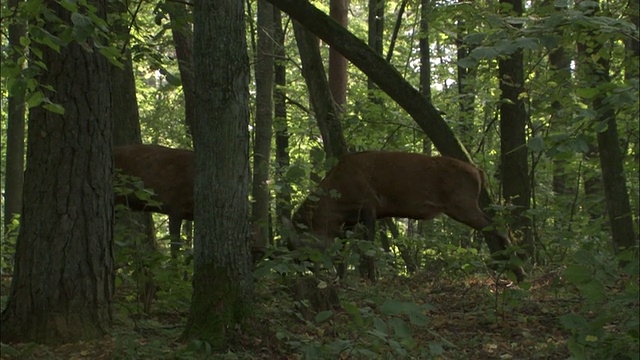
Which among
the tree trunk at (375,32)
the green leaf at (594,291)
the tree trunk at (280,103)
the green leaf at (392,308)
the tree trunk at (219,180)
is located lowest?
the green leaf at (392,308)

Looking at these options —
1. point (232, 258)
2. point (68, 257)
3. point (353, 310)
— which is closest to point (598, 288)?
point (353, 310)

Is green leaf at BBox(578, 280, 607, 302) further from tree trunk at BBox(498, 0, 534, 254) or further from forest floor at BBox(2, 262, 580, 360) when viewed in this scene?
tree trunk at BBox(498, 0, 534, 254)

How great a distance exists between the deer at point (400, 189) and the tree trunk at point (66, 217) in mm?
5025

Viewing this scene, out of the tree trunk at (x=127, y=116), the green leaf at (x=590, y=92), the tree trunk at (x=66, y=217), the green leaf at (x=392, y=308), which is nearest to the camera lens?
the green leaf at (x=392, y=308)

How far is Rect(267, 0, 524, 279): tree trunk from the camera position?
9852 mm

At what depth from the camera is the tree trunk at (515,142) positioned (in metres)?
11.3

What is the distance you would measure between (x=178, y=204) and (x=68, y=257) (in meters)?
5.34

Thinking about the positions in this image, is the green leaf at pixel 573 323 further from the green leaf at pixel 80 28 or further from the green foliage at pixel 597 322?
the green leaf at pixel 80 28

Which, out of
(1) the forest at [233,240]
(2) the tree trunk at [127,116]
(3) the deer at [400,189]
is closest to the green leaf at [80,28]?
(1) the forest at [233,240]

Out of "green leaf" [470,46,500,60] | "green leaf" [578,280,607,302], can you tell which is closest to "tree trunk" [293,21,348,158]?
"green leaf" [470,46,500,60]

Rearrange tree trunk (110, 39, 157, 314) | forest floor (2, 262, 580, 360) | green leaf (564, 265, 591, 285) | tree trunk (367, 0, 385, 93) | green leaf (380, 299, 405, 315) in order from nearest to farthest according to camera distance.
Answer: green leaf (380, 299, 405, 315) → green leaf (564, 265, 591, 285) → forest floor (2, 262, 580, 360) → tree trunk (110, 39, 157, 314) → tree trunk (367, 0, 385, 93)

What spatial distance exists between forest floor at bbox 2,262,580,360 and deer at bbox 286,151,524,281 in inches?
65.4

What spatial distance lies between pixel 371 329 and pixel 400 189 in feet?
16.1

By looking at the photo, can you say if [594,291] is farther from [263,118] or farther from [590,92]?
[263,118]
